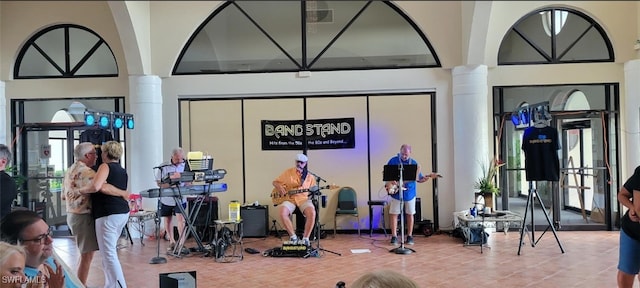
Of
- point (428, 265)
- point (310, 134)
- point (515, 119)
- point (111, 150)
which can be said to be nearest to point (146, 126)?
point (310, 134)

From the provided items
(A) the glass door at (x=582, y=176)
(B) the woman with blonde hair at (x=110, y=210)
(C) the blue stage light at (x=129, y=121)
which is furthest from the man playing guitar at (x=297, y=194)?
(A) the glass door at (x=582, y=176)

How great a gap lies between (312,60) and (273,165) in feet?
4.36

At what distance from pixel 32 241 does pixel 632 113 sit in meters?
A: 4.38

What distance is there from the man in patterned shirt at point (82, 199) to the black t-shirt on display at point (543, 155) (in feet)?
10.5

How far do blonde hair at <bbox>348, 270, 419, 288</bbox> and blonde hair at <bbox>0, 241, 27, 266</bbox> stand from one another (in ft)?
3.15

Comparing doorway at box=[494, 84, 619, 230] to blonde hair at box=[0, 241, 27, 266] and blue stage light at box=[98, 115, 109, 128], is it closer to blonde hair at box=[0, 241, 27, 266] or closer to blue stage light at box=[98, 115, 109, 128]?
blue stage light at box=[98, 115, 109, 128]

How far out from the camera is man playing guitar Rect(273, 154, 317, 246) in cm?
435

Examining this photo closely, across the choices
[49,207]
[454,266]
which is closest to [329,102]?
[454,266]

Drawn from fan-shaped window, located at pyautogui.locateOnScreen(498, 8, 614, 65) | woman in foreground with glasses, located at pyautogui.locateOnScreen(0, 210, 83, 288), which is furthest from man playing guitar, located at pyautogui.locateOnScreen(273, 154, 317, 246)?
woman in foreground with glasses, located at pyautogui.locateOnScreen(0, 210, 83, 288)

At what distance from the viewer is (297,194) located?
4438 mm

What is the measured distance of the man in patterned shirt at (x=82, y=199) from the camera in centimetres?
257

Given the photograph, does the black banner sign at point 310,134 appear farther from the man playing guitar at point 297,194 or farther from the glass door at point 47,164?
the glass door at point 47,164

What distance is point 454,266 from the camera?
12.3ft

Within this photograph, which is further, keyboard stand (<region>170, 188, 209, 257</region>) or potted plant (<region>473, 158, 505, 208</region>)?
potted plant (<region>473, 158, 505, 208</region>)
